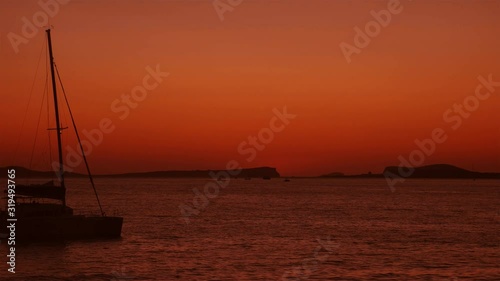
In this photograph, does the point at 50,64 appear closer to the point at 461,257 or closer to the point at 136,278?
the point at 136,278

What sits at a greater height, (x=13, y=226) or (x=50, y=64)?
(x=50, y=64)

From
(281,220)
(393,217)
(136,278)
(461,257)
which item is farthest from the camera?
(393,217)

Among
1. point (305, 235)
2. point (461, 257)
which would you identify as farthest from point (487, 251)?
point (305, 235)

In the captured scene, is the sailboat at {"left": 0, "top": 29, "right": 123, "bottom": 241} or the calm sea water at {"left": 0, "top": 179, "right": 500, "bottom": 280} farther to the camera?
the sailboat at {"left": 0, "top": 29, "right": 123, "bottom": 241}

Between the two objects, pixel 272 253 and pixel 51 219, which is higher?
pixel 51 219

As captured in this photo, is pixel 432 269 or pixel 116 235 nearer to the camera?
pixel 432 269

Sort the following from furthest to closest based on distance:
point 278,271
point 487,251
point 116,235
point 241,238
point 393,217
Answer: point 393,217 → point 241,238 → point 116,235 → point 487,251 → point 278,271

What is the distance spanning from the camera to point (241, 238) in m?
61.2

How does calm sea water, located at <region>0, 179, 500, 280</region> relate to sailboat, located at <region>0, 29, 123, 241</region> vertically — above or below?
below

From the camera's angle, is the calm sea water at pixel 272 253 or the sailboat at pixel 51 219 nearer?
the calm sea water at pixel 272 253

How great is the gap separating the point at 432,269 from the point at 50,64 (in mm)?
33574

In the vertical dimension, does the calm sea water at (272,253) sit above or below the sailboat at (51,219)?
below

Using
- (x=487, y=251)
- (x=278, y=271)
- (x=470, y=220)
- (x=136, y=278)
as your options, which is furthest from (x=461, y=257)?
(x=470, y=220)

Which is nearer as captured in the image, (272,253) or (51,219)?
(272,253)
